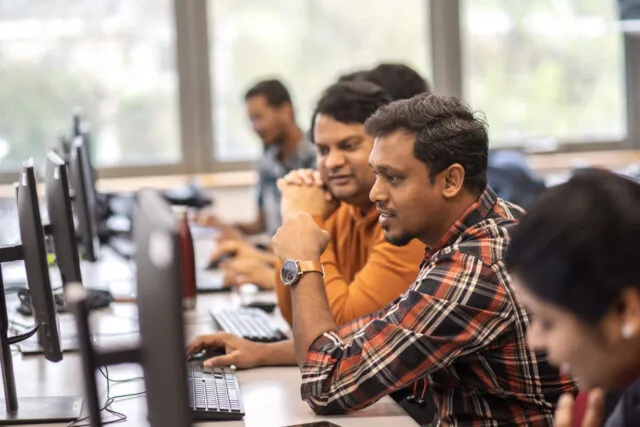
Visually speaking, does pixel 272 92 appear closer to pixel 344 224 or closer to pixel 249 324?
pixel 344 224

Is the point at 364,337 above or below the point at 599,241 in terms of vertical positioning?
below

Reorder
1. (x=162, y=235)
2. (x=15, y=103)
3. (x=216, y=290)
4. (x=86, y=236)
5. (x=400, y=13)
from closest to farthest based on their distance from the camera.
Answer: (x=162, y=235), (x=86, y=236), (x=216, y=290), (x=15, y=103), (x=400, y=13)

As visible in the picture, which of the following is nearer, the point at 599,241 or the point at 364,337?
the point at 599,241

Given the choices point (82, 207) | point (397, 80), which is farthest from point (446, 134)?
point (82, 207)

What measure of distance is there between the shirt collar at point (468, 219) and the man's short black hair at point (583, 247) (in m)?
0.65

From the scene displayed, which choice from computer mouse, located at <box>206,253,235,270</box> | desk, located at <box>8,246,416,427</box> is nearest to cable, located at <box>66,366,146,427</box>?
desk, located at <box>8,246,416,427</box>

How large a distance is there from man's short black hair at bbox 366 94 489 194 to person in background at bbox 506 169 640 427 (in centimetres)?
67

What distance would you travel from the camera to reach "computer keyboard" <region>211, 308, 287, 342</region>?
236 centimetres

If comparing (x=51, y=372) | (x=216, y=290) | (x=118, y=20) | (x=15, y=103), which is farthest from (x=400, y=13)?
(x=51, y=372)

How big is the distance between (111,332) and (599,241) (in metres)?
1.75

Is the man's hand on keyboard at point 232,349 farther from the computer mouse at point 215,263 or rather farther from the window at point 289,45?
the window at point 289,45

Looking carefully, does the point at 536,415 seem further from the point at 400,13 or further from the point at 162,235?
the point at 400,13

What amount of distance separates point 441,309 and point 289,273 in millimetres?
409

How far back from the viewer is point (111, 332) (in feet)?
8.47
